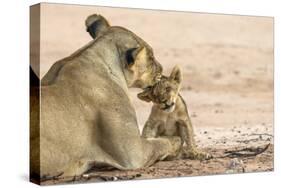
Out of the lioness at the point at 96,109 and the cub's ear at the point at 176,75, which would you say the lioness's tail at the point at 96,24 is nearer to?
the lioness at the point at 96,109

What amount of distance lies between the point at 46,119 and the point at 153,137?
4.08ft

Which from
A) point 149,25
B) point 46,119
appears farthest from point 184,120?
point 46,119

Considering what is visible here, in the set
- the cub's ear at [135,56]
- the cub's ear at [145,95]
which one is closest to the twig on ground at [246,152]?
the cub's ear at [145,95]

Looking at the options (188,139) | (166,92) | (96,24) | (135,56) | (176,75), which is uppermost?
(96,24)

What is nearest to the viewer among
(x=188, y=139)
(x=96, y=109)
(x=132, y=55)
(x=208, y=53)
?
(x=96, y=109)

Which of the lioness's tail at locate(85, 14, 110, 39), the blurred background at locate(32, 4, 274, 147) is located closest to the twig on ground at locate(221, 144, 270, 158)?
the blurred background at locate(32, 4, 274, 147)

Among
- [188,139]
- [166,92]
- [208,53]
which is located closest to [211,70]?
[208,53]

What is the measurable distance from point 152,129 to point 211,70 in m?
0.95

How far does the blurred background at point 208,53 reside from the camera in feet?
26.0

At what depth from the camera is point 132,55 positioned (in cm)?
818

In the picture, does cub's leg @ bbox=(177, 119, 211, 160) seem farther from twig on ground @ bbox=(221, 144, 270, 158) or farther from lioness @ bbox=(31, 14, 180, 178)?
twig on ground @ bbox=(221, 144, 270, 158)

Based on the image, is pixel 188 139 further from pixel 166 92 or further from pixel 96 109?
pixel 96 109

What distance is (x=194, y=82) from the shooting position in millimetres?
8594

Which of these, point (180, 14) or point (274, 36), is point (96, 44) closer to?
point (180, 14)
